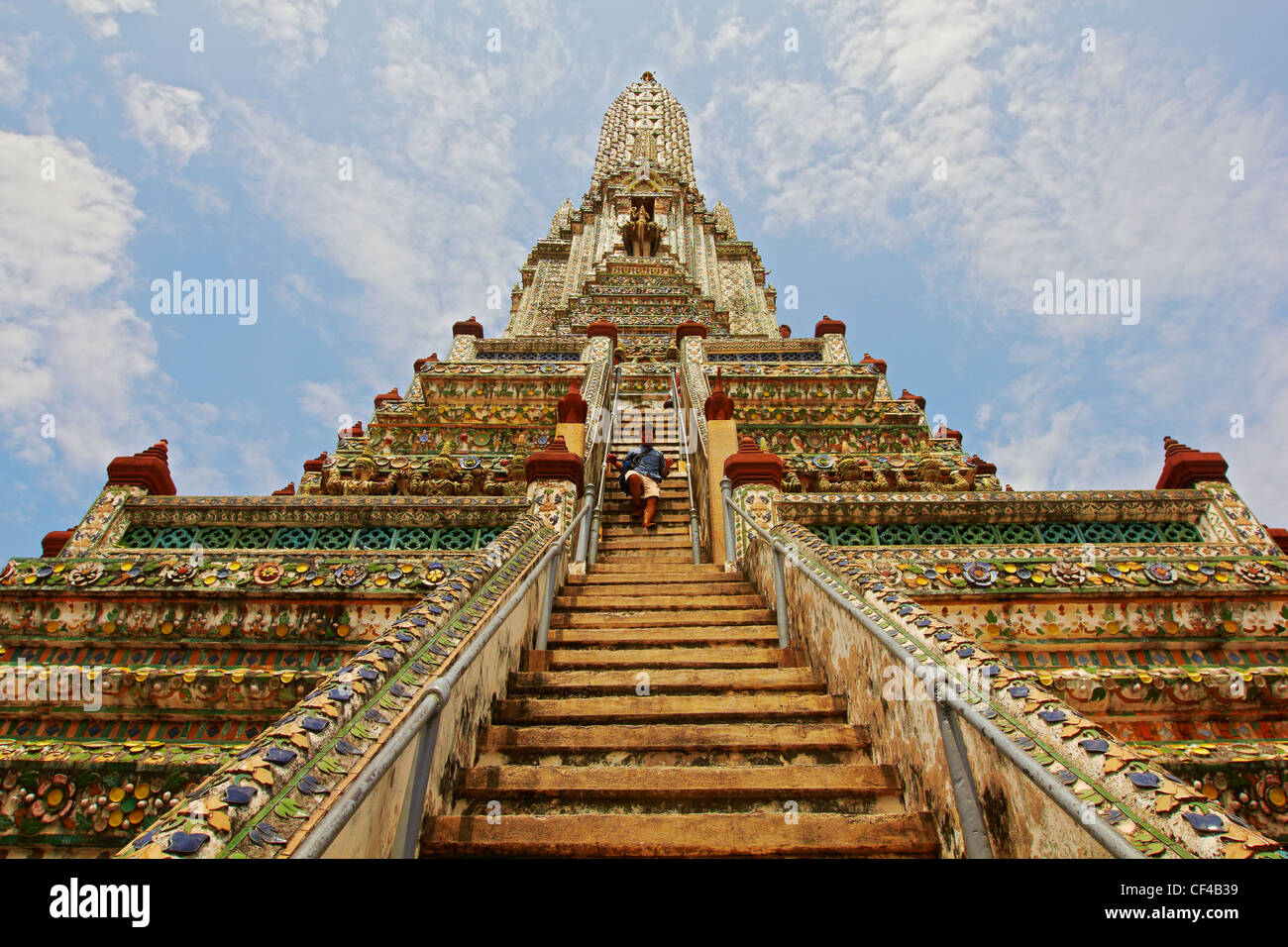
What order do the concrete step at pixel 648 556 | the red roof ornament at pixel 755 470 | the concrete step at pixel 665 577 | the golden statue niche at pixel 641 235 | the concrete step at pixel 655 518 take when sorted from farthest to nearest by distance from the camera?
1. the golden statue niche at pixel 641 235
2. the concrete step at pixel 655 518
3. the concrete step at pixel 648 556
4. the red roof ornament at pixel 755 470
5. the concrete step at pixel 665 577

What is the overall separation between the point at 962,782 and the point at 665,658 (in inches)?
93.7

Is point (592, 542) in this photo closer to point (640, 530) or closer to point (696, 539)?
point (696, 539)

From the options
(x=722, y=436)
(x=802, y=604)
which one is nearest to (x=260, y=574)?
(x=802, y=604)

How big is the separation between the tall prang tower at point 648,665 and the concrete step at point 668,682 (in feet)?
0.06

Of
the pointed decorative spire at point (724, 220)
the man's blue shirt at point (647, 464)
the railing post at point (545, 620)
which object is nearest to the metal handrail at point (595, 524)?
the man's blue shirt at point (647, 464)

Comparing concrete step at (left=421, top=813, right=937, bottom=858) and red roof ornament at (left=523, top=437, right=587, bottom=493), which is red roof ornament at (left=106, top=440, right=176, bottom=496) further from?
concrete step at (left=421, top=813, right=937, bottom=858)

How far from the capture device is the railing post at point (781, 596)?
4.65 metres

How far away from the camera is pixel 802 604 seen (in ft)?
14.9

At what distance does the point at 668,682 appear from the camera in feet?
13.7

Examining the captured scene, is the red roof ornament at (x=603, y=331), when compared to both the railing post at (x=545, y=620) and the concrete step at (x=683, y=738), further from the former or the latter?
the concrete step at (x=683, y=738)

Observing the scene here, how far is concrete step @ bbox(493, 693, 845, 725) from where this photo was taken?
3.75 m

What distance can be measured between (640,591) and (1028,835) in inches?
153

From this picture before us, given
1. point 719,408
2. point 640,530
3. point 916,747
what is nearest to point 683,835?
point 916,747
